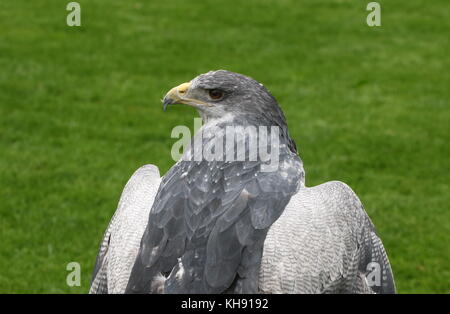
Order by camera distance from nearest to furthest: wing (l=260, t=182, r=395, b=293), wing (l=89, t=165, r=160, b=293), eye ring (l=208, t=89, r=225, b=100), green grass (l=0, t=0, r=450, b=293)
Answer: wing (l=260, t=182, r=395, b=293)
wing (l=89, t=165, r=160, b=293)
eye ring (l=208, t=89, r=225, b=100)
green grass (l=0, t=0, r=450, b=293)

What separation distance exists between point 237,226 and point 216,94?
37.3 inches

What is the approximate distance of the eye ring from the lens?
4723 mm

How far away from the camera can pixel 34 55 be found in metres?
12.1

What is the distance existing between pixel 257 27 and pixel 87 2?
2.94 m

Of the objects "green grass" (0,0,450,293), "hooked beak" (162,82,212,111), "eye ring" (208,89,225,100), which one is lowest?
"green grass" (0,0,450,293)

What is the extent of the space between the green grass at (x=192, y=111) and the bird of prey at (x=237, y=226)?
2977 mm

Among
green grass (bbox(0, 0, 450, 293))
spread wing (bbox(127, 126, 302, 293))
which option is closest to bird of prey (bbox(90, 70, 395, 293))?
spread wing (bbox(127, 126, 302, 293))

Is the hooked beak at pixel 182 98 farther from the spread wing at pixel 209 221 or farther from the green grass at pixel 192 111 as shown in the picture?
the green grass at pixel 192 111

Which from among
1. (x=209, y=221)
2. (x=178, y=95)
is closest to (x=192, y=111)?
(x=178, y=95)

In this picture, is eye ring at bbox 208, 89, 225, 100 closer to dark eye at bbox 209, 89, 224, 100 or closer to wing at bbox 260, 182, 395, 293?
dark eye at bbox 209, 89, 224, 100

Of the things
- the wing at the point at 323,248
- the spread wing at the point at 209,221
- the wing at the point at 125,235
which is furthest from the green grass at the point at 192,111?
the spread wing at the point at 209,221

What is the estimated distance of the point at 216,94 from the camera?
4742 mm

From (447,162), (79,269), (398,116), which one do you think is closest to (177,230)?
(79,269)

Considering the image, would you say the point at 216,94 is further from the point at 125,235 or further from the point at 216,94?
the point at 125,235
